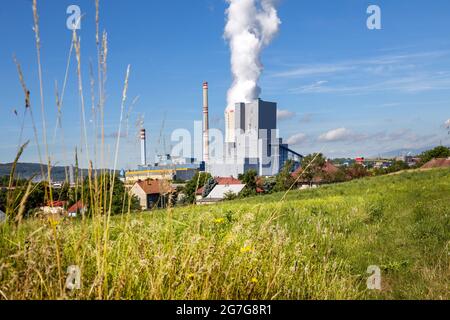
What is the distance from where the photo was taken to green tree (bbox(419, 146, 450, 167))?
169ft

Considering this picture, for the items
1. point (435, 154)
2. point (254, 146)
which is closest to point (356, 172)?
point (435, 154)

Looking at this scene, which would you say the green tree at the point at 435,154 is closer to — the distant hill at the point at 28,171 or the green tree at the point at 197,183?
the green tree at the point at 197,183

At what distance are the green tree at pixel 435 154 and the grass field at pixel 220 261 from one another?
5270 cm

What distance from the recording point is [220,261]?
2.69 meters

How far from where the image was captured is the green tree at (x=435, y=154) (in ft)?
169

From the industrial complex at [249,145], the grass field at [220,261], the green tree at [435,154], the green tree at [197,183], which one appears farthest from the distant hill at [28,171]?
the industrial complex at [249,145]

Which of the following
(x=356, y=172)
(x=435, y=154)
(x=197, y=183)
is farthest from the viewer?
(x=356, y=172)

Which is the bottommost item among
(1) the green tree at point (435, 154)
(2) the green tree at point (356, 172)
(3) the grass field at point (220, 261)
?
(3) the grass field at point (220, 261)

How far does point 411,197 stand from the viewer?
8367 millimetres

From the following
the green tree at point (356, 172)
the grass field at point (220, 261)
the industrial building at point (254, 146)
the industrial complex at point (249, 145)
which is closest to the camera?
the grass field at point (220, 261)

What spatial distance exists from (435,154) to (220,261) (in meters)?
58.4

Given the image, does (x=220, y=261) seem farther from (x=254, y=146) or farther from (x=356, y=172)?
(x=254, y=146)
